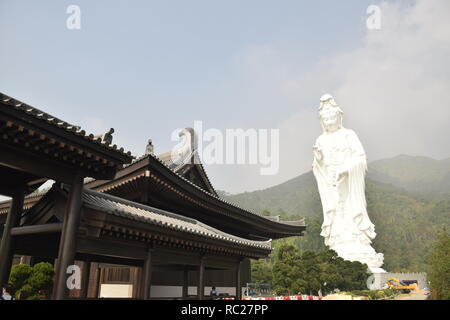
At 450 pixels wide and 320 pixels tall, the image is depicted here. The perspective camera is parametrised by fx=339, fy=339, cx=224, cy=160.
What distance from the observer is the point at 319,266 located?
20078 millimetres

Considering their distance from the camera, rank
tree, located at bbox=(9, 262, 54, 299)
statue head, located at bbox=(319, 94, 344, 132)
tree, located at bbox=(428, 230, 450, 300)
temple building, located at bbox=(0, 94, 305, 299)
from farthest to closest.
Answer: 1. statue head, located at bbox=(319, 94, 344, 132)
2. tree, located at bbox=(428, 230, 450, 300)
3. tree, located at bbox=(9, 262, 54, 299)
4. temple building, located at bbox=(0, 94, 305, 299)

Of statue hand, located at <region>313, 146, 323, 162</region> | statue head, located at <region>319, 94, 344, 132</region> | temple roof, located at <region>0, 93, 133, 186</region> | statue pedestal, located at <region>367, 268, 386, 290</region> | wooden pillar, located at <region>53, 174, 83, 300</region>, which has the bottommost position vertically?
statue pedestal, located at <region>367, 268, 386, 290</region>

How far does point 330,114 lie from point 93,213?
28.2m

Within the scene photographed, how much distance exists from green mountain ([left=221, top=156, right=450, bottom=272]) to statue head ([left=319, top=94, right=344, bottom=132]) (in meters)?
12.2

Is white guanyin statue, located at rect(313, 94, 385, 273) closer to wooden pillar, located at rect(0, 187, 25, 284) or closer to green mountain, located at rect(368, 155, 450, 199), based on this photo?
wooden pillar, located at rect(0, 187, 25, 284)

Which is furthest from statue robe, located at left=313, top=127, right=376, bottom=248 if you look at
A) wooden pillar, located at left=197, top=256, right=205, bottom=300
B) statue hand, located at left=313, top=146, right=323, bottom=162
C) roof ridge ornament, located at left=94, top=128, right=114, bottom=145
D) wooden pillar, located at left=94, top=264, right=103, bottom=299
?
roof ridge ornament, located at left=94, top=128, right=114, bottom=145

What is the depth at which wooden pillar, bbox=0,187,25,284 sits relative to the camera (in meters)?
7.17

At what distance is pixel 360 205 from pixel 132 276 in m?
23.1

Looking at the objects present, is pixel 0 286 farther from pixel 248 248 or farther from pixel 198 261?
pixel 248 248

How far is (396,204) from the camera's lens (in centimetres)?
8119

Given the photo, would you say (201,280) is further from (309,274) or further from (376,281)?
(376,281)

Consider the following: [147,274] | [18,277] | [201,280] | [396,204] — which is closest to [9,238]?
[18,277]

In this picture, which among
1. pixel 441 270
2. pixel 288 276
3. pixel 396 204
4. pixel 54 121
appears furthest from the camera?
pixel 396 204

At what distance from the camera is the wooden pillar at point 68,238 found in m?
6.22
